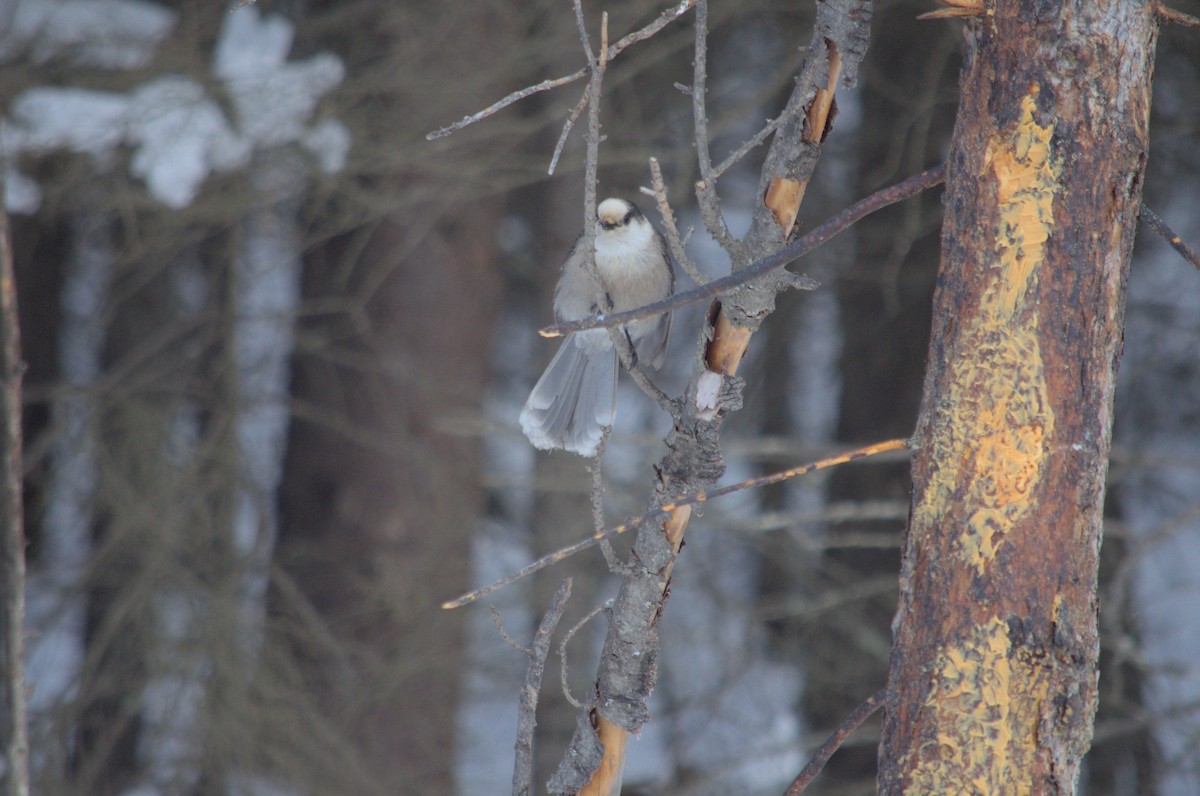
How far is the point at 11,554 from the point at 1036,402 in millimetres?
2105

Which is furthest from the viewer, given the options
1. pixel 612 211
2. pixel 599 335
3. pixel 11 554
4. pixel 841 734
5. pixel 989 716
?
pixel 612 211

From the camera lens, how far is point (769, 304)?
1.61m

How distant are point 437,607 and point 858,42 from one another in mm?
3656

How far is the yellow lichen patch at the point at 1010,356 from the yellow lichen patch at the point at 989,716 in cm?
10

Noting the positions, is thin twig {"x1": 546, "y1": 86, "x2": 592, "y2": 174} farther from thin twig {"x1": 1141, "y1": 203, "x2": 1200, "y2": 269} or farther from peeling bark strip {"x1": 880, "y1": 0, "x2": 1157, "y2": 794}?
thin twig {"x1": 1141, "y1": 203, "x2": 1200, "y2": 269}

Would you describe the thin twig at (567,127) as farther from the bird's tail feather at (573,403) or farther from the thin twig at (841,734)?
the bird's tail feather at (573,403)

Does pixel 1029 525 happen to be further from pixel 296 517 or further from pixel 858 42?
pixel 296 517

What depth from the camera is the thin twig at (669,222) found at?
1396 millimetres

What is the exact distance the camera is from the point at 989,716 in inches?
54.6

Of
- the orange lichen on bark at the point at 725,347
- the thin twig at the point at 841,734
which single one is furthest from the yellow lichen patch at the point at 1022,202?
the thin twig at the point at 841,734

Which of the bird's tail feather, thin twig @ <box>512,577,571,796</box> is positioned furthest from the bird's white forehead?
thin twig @ <box>512,577,571,796</box>

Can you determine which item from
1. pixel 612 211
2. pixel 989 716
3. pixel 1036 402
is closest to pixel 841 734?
pixel 989 716

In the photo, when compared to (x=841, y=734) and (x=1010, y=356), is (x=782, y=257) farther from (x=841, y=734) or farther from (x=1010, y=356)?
(x=841, y=734)

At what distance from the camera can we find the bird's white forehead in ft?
10.5
